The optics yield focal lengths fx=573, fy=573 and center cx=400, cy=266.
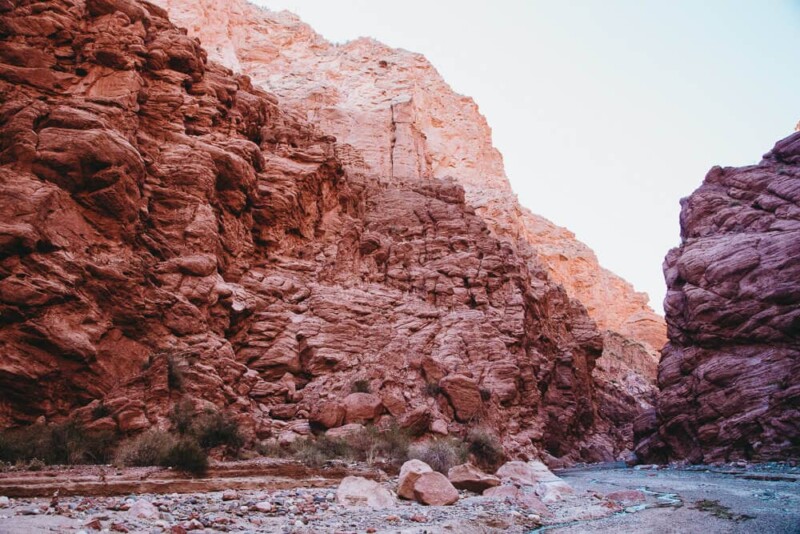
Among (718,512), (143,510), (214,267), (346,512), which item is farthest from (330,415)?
(143,510)

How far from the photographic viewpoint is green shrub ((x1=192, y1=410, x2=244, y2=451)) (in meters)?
15.7

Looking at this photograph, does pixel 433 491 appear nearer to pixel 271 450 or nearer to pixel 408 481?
pixel 408 481

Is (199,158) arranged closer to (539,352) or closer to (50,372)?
(50,372)

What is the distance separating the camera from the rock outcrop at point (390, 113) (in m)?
47.6

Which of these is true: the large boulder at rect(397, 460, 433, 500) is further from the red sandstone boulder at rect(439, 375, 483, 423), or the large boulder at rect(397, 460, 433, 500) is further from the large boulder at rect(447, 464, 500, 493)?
the red sandstone boulder at rect(439, 375, 483, 423)

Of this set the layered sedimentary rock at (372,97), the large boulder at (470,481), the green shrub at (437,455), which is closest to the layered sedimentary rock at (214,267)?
the green shrub at (437,455)

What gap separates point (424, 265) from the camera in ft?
108

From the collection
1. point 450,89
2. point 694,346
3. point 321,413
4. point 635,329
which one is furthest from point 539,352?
point 635,329

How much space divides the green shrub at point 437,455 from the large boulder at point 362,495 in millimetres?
6373

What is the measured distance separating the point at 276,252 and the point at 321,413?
414 inches

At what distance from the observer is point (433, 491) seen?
12977mm

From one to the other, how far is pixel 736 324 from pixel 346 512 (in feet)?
94.2

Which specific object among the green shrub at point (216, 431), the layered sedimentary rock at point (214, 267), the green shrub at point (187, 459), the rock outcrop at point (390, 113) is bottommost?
the green shrub at point (187, 459)

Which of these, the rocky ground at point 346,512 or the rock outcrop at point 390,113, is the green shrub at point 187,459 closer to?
the rocky ground at point 346,512
